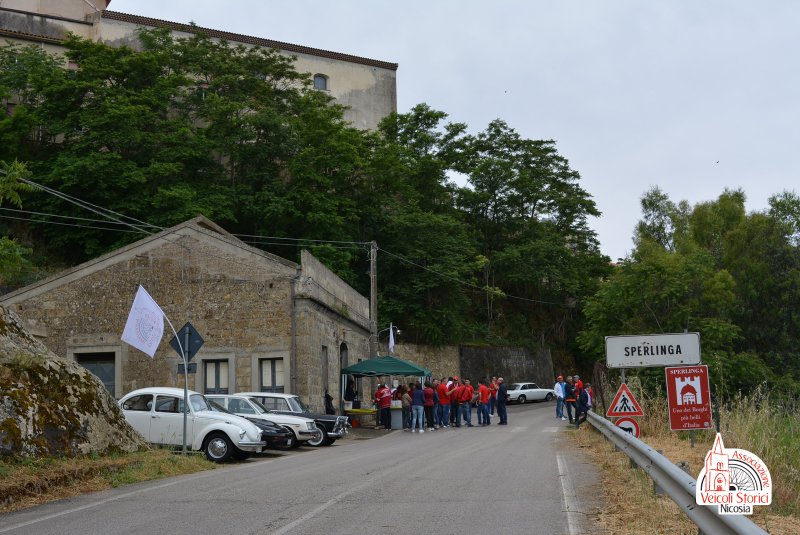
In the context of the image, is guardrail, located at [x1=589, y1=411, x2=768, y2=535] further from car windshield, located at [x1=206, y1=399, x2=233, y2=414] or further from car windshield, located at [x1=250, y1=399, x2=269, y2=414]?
car windshield, located at [x1=250, y1=399, x2=269, y2=414]

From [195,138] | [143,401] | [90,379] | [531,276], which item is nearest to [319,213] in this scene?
[195,138]

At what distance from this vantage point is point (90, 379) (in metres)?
15.8

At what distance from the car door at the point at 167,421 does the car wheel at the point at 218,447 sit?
0.67 m

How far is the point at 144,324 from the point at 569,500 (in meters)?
11.8

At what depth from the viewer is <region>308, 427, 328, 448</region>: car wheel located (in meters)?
23.2

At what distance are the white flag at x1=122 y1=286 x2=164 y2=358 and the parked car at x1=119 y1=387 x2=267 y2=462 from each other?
3.55 feet

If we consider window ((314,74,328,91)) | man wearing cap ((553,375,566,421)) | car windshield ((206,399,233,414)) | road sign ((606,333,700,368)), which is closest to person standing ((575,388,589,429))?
man wearing cap ((553,375,566,421))

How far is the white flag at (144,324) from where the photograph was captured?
19469mm

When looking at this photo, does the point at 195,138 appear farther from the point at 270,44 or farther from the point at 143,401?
the point at 143,401

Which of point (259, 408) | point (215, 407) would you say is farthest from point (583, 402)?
point (215, 407)

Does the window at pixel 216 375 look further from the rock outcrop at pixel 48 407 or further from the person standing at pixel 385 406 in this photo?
the rock outcrop at pixel 48 407

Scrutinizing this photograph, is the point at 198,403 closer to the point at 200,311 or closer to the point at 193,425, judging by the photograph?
the point at 193,425

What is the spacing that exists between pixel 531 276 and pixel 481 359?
6.89m

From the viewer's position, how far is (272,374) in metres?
28.6
